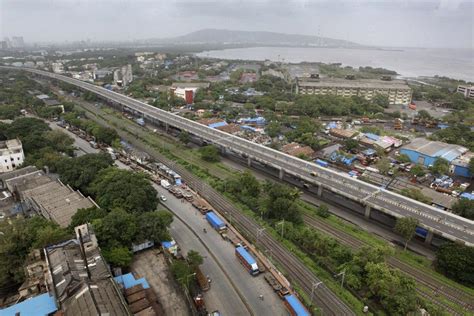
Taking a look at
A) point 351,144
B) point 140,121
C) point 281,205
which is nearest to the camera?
point 281,205

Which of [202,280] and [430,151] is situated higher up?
[430,151]

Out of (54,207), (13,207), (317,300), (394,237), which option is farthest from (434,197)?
(13,207)

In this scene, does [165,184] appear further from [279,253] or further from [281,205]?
[279,253]

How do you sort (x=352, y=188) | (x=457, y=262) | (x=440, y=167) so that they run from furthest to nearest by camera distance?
(x=440, y=167)
(x=352, y=188)
(x=457, y=262)

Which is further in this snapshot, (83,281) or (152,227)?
(152,227)

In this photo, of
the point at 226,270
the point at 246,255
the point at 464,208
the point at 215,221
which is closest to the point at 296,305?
the point at 246,255

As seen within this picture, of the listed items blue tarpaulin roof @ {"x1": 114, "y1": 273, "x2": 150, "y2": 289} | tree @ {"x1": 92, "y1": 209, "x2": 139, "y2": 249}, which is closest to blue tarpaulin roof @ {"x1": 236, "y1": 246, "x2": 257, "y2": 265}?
blue tarpaulin roof @ {"x1": 114, "y1": 273, "x2": 150, "y2": 289}

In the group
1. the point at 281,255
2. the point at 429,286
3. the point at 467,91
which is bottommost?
the point at 429,286
